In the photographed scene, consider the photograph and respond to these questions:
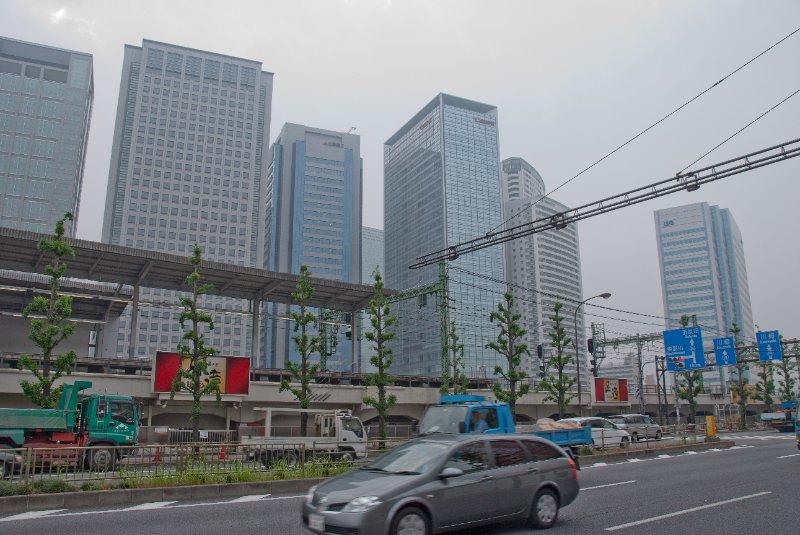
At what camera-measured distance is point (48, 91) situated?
145 metres

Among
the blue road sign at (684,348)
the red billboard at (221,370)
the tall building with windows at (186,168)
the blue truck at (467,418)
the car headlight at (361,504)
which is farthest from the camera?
the tall building with windows at (186,168)

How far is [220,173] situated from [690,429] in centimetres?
13874

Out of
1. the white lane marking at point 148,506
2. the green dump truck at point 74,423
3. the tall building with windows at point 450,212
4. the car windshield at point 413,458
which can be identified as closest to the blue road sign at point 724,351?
the green dump truck at point 74,423

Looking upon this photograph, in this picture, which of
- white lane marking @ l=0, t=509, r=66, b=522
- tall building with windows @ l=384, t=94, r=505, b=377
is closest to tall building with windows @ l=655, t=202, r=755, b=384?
tall building with windows @ l=384, t=94, r=505, b=377

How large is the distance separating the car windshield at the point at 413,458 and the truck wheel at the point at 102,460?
8079 mm

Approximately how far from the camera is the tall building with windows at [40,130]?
133875 mm

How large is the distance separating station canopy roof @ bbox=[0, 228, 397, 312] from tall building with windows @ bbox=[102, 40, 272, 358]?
105m

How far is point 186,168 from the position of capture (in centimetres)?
15088

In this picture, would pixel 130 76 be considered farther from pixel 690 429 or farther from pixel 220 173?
pixel 690 429

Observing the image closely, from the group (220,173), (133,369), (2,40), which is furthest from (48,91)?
(133,369)

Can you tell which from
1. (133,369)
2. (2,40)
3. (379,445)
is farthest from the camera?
(2,40)

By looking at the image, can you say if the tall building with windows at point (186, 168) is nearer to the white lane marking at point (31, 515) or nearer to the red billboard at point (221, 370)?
the red billboard at point (221, 370)

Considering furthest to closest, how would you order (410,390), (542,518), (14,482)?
1. (410,390)
2. (14,482)
3. (542,518)

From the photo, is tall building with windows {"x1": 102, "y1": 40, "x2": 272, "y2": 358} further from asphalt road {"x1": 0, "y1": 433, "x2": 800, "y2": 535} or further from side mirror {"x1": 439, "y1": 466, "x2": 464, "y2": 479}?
side mirror {"x1": 439, "y1": 466, "x2": 464, "y2": 479}
